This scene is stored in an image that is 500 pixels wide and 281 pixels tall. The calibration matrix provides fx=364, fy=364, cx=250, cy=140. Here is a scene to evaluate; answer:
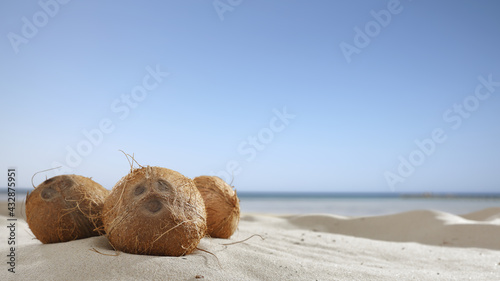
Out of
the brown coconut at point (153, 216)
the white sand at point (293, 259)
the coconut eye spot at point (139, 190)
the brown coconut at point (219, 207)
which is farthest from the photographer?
the brown coconut at point (219, 207)

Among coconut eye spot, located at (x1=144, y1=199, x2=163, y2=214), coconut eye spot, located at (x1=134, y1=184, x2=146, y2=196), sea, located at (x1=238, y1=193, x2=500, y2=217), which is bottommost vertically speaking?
sea, located at (x1=238, y1=193, x2=500, y2=217)

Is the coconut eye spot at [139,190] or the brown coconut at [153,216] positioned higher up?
the coconut eye spot at [139,190]

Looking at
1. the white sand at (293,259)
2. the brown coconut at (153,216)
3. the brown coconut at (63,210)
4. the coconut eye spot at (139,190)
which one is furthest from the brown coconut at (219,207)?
the brown coconut at (63,210)

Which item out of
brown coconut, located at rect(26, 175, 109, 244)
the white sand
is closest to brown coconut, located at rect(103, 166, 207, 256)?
the white sand

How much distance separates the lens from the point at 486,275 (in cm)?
488

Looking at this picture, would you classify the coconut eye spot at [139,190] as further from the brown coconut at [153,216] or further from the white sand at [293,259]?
the white sand at [293,259]

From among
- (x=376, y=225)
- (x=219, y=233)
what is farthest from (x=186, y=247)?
(x=376, y=225)

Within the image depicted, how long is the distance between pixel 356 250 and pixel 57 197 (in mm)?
4696

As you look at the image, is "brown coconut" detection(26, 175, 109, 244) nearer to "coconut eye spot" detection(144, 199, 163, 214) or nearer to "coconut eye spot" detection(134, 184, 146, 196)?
"coconut eye spot" detection(134, 184, 146, 196)

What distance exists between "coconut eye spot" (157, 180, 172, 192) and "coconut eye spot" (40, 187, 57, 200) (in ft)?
4.92

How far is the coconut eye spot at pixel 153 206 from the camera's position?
3.76m

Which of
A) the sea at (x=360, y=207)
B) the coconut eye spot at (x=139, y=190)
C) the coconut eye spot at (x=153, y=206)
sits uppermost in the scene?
the coconut eye spot at (x=139, y=190)

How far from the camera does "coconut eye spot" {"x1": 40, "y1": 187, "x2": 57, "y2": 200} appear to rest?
4445 mm

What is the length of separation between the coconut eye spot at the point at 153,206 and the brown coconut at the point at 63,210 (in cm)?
93
